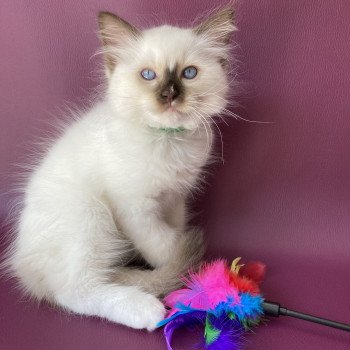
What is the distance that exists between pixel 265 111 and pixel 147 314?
2.74 feet

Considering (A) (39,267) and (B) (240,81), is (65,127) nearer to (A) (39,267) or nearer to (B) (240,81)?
(A) (39,267)

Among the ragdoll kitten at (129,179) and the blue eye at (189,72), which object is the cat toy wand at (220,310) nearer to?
the ragdoll kitten at (129,179)

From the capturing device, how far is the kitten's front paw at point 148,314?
127 cm

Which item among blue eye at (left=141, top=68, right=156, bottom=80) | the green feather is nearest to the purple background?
the green feather

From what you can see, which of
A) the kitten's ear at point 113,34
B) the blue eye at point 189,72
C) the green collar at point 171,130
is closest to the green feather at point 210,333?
the green collar at point 171,130

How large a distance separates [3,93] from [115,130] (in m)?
0.65

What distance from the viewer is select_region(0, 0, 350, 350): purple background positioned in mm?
1638

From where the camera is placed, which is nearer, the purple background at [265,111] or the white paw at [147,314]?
the white paw at [147,314]

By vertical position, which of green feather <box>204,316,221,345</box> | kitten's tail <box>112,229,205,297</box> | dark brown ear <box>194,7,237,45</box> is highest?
dark brown ear <box>194,7,237,45</box>

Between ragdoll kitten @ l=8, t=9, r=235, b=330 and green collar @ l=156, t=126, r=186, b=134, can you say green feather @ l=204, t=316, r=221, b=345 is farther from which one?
green collar @ l=156, t=126, r=186, b=134

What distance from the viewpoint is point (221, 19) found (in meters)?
1.38

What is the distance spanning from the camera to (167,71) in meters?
1.29

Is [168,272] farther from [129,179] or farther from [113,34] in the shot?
[113,34]

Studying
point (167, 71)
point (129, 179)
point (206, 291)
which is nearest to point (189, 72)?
point (167, 71)
